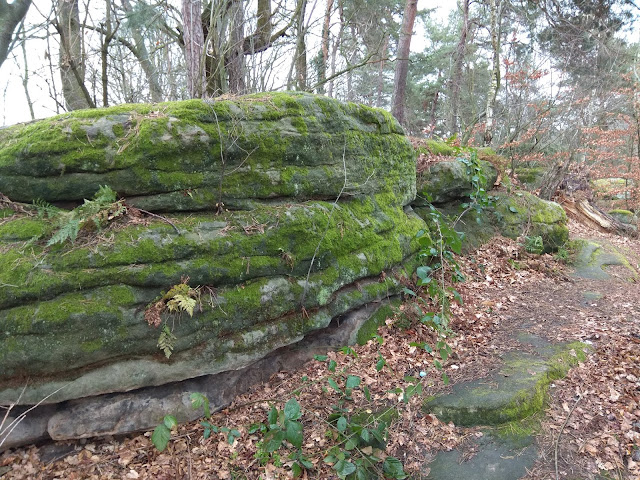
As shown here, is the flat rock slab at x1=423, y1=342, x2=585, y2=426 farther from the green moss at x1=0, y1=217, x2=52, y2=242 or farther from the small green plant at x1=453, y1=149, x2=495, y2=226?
the green moss at x1=0, y1=217, x2=52, y2=242

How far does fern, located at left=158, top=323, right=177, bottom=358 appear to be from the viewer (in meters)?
3.75

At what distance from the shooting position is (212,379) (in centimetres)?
420

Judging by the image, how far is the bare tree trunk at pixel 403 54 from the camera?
1214 cm

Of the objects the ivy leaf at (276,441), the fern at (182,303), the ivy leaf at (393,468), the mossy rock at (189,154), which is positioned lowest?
the ivy leaf at (393,468)

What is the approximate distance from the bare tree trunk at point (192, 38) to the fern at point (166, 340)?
16.0 feet

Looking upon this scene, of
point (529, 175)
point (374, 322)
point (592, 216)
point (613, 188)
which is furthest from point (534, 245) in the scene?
point (613, 188)

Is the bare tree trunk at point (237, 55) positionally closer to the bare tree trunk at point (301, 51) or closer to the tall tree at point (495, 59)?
the bare tree trunk at point (301, 51)

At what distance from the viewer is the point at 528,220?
8992 mm

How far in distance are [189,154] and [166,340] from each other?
→ 220cm

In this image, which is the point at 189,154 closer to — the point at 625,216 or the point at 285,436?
the point at 285,436

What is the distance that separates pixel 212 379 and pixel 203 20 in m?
7.20

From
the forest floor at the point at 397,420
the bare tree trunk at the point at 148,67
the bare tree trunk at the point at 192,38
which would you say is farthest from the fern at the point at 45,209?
the bare tree trunk at the point at 148,67

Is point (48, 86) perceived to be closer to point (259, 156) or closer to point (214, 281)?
point (259, 156)

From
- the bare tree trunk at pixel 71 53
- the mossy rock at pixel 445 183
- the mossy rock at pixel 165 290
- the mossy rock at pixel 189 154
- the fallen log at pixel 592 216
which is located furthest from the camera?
the fallen log at pixel 592 216
